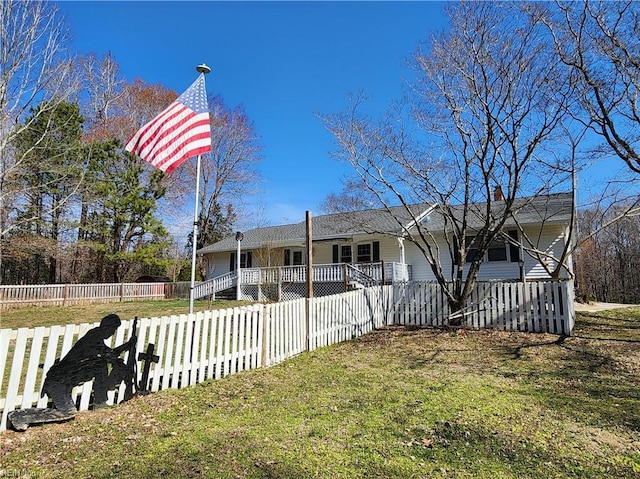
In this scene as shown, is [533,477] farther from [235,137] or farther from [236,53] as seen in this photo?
[235,137]

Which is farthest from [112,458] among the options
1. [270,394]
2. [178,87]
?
[178,87]

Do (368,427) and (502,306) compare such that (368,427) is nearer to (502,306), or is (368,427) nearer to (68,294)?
(502,306)

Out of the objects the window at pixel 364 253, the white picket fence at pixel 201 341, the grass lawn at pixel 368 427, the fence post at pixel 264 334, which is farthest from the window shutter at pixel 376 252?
the fence post at pixel 264 334

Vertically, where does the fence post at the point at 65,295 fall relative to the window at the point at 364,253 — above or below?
below

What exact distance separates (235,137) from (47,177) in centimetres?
1532

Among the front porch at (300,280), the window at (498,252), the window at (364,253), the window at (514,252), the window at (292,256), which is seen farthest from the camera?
the window at (292,256)

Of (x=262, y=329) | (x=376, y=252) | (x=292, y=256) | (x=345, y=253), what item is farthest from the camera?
(x=292, y=256)

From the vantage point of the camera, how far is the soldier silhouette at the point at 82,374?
383 cm

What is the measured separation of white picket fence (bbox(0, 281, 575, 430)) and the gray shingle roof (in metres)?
2.87

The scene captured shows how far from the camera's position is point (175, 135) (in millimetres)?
6738

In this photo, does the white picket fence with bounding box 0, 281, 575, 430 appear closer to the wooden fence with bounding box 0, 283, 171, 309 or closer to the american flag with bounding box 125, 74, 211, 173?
the american flag with bounding box 125, 74, 211, 173

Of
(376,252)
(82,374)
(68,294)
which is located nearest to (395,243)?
(376,252)

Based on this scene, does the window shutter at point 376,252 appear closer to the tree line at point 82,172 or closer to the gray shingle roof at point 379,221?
the gray shingle roof at point 379,221

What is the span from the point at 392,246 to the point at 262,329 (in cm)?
1438
